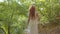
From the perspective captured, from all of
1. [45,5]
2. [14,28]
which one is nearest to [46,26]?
[45,5]

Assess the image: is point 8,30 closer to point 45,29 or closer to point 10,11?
point 10,11

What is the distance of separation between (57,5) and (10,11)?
86 cm

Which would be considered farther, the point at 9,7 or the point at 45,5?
the point at 45,5

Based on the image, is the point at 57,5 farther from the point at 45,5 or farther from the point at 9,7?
the point at 9,7

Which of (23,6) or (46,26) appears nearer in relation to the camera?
(23,6)

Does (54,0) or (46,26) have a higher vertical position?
(54,0)

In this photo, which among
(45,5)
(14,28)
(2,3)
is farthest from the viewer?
(45,5)

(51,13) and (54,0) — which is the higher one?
(54,0)

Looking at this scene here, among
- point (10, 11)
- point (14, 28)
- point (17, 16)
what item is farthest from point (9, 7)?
point (14, 28)

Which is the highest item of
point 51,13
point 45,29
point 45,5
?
point 45,5

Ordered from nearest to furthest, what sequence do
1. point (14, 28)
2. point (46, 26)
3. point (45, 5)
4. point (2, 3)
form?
point (2, 3) < point (14, 28) < point (45, 5) < point (46, 26)

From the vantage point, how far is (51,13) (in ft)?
7.23

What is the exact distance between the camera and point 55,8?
2.17 m

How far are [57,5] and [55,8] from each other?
0.06 m
